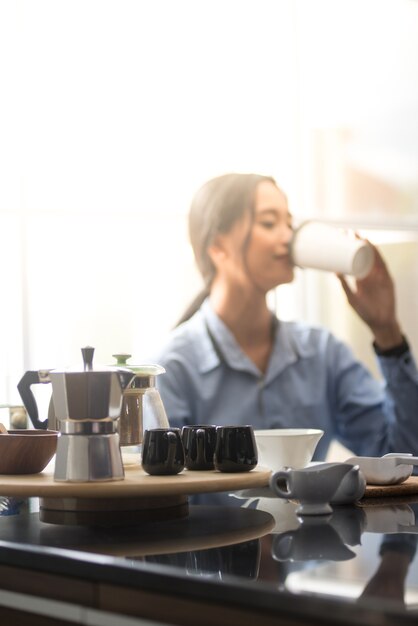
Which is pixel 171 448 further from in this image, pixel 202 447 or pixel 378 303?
pixel 378 303

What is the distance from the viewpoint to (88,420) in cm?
128

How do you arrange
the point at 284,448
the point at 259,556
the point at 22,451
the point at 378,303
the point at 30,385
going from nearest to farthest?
1. the point at 259,556
2. the point at 22,451
3. the point at 30,385
4. the point at 284,448
5. the point at 378,303

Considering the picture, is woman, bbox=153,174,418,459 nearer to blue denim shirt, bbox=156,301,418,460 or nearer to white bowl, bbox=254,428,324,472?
blue denim shirt, bbox=156,301,418,460

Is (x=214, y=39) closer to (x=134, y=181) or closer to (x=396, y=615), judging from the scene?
(x=134, y=181)

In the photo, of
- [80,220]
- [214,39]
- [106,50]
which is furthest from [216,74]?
[80,220]

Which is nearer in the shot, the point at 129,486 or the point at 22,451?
the point at 129,486

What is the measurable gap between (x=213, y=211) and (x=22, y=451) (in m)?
2.17

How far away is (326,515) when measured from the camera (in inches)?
54.1

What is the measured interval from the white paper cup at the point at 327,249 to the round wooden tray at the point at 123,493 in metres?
2.04

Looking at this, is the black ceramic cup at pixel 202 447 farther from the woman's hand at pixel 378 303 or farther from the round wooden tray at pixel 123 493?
the woman's hand at pixel 378 303

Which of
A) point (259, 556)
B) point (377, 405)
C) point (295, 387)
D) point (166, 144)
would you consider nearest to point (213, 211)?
point (166, 144)

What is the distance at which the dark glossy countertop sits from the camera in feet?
2.85

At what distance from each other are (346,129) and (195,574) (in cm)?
290

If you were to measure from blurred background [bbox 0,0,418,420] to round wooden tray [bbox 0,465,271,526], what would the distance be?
170 centimetres
